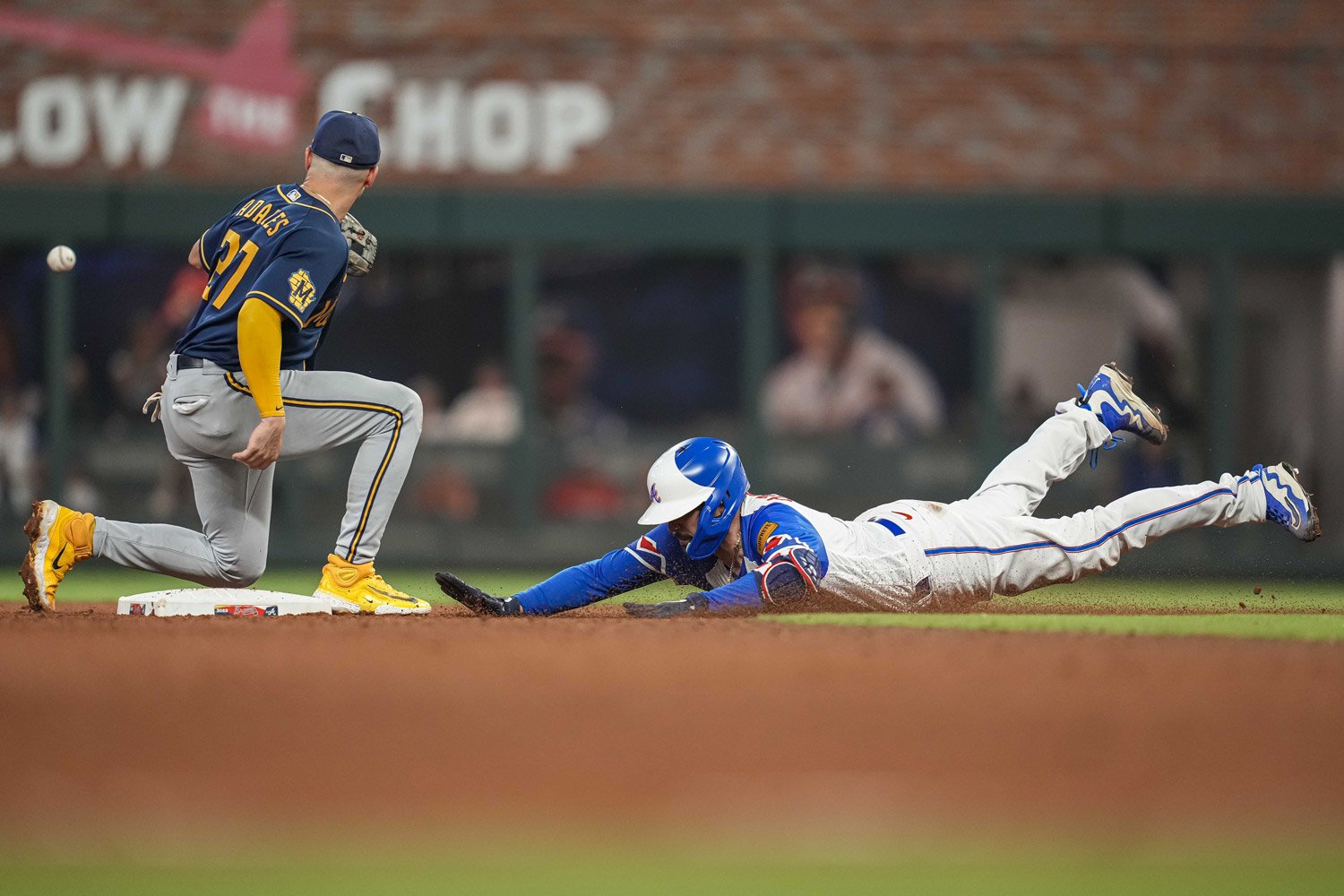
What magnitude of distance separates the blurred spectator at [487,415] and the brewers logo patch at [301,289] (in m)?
7.91

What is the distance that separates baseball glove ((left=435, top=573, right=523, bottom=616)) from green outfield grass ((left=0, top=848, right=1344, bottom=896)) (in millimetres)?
3063

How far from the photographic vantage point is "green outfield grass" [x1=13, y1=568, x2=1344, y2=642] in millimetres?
6402

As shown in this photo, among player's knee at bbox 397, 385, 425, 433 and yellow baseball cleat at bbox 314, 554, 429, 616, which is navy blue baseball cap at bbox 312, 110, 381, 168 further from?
yellow baseball cleat at bbox 314, 554, 429, 616

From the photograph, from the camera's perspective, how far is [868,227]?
13.9 m

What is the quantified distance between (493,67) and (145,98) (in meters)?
2.98

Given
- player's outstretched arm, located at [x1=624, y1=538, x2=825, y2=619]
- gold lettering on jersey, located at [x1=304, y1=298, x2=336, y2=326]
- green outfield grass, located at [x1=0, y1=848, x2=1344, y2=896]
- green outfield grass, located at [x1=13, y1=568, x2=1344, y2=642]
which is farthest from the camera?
green outfield grass, located at [x1=13, y1=568, x2=1344, y2=642]

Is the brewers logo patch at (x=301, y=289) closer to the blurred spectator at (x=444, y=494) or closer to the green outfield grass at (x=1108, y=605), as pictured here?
the green outfield grass at (x=1108, y=605)

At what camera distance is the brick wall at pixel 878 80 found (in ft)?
46.1

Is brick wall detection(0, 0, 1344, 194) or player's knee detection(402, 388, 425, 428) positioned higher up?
brick wall detection(0, 0, 1344, 194)

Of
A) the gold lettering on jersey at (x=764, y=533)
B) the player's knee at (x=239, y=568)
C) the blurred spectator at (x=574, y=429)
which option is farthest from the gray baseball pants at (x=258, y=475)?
the blurred spectator at (x=574, y=429)

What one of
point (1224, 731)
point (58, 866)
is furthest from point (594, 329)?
point (58, 866)

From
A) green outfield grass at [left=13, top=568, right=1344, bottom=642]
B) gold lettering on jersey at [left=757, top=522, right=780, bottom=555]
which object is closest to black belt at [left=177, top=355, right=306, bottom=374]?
gold lettering on jersey at [left=757, top=522, right=780, bottom=555]

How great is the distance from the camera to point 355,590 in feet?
20.6

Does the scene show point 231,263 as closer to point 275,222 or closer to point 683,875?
point 275,222
